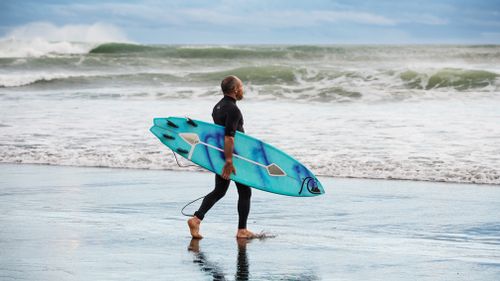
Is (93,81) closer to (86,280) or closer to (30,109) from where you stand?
(30,109)

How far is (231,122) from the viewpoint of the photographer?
7.35 meters

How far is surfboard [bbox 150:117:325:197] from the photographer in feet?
25.8

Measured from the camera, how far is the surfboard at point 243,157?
310 inches

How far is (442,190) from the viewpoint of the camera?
434 inches

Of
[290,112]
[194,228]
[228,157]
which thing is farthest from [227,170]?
[290,112]

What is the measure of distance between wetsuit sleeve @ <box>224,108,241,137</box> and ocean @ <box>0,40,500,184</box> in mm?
5345

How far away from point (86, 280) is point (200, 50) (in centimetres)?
4355

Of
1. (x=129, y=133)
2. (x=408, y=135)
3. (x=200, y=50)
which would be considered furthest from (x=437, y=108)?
(x=200, y=50)

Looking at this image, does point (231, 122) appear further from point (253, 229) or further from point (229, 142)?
point (253, 229)

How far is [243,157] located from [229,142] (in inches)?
23.1

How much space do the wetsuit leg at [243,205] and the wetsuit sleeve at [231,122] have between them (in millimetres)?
622


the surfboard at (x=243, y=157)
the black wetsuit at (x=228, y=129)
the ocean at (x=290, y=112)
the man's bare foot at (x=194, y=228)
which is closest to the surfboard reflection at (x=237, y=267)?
the man's bare foot at (x=194, y=228)

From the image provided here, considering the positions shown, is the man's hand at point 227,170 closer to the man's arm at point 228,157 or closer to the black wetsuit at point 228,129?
the man's arm at point 228,157

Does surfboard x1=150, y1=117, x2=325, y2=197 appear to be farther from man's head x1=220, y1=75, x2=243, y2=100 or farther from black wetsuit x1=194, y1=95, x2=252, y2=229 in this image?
man's head x1=220, y1=75, x2=243, y2=100
